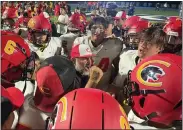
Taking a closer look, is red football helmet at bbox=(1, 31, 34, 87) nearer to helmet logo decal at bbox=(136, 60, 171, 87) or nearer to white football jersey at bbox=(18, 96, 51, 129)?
white football jersey at bbox=(18, 96, 51, 129)

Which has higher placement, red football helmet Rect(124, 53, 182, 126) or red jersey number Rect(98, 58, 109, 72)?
red football helmet Rect(124, 53, 182, 126)

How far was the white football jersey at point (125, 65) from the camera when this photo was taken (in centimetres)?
277

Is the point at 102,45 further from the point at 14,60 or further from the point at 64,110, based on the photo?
the point at 64,110

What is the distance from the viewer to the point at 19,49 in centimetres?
231

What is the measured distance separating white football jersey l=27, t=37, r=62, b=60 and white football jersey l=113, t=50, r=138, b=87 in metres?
0.93

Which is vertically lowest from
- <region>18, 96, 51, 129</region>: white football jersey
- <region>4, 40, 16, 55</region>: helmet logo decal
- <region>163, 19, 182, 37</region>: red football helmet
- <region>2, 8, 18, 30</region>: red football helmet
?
<region>18, 96, 51, 129</region>: white football jersey

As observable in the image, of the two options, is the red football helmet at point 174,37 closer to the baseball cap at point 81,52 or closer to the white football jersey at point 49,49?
the baseball cap at point 81,52

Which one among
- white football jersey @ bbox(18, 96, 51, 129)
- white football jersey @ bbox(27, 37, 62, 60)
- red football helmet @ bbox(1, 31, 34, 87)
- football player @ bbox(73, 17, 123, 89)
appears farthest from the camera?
white football jersey @ bbox(27, 37, 62, 60)

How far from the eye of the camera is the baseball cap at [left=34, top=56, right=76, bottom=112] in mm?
1720

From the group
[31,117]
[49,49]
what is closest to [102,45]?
[49,49]

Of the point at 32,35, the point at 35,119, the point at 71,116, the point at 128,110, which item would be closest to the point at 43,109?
the point at 35,119

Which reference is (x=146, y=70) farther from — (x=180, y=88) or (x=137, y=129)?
(x=137, y=129)

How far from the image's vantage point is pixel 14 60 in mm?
2230

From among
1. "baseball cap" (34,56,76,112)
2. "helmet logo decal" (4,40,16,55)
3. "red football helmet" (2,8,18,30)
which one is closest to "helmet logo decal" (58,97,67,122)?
"baseball cap" (34,56,76,112)
